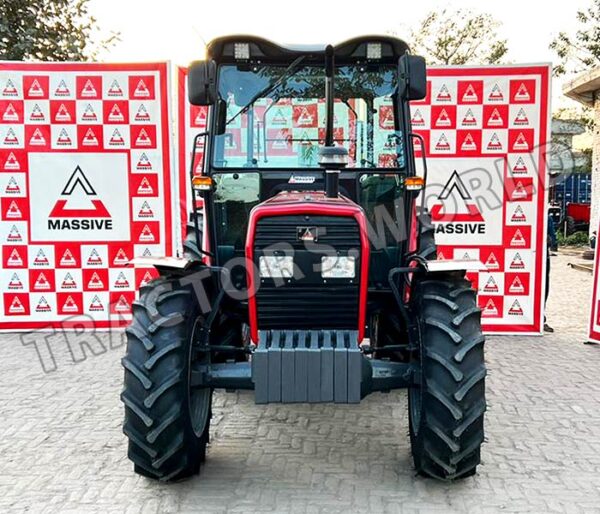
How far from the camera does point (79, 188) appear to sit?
7.13m

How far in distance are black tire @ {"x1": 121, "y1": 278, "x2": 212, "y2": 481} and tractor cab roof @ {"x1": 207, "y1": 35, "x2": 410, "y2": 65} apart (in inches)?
62.0

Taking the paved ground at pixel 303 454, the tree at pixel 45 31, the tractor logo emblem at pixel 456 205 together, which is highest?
the tree at pixel 45 31

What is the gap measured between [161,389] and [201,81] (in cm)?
179

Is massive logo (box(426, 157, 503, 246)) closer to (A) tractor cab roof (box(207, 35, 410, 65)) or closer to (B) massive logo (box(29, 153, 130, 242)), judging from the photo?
(A) tractor cab roof (box(207, 35, 410, 65))

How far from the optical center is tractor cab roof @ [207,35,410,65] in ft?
13.6

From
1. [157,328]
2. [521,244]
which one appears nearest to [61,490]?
[157,328]

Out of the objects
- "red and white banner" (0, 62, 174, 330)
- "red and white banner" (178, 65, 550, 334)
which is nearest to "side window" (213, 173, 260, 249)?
"red and white banner" (178, 65, 550, 334)

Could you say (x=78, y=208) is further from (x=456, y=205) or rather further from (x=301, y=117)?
(x=456, y=205)

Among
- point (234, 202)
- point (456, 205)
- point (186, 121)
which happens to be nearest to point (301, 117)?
point (234, 202)

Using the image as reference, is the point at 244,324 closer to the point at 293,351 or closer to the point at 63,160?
the point at 293,351

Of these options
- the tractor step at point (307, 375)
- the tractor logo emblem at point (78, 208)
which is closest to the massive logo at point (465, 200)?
the tractor logo emblem at point (78, 208)

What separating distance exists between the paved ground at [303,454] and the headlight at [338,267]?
45.3 inches

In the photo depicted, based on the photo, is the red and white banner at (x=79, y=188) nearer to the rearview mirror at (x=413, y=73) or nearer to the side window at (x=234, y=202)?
the side window at (x=234, y=202)

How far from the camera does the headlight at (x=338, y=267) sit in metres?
3.61
